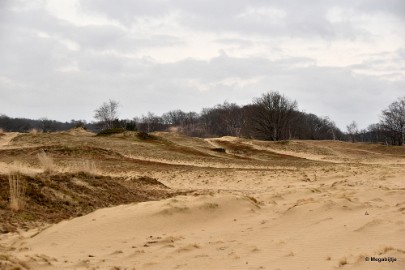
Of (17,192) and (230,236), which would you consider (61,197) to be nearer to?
(17,192)

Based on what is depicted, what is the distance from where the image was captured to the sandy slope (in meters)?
6.06

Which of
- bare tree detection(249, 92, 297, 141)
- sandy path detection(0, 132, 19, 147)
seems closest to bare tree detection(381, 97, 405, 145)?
bare tree detection(249, 92, 297, 141)

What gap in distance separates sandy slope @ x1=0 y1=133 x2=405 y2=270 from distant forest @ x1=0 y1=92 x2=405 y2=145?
1716 inches

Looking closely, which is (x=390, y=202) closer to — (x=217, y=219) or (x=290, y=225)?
(x=290, y=225)

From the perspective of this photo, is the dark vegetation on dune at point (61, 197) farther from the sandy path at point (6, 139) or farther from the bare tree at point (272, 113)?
the bare tree at point (272, 113)

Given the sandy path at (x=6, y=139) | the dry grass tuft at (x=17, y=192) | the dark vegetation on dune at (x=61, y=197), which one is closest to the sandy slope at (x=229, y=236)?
the dark vegetation on dune at (x=61, y=197)

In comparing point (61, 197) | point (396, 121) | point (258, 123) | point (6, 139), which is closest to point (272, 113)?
point (258, 123)

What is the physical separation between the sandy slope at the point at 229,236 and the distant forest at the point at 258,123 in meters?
43.6

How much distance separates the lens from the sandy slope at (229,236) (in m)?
6.06

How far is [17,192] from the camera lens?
10227 mm

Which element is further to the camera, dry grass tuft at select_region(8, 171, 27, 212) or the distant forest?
the distant forest

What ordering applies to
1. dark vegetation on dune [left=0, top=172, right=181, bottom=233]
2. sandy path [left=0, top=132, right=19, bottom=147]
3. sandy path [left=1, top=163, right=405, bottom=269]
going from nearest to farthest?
sandy path [left=1, top=163, right=405, bottom=269], dark vegetation on dune [left=0, top=172, right=181, bottom=233], sandy path [left=0, top=132, right=19, bottom=147]

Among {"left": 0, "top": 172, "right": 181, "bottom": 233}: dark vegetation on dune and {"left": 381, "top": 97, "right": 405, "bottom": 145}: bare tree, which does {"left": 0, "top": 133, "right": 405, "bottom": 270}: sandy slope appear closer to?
{"left": 0, "top": 172, "right": 181, "bottom": 233}: dark vegetation on dune

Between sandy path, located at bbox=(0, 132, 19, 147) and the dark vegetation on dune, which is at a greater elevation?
sandy path, located at bbox=(0, 132, 19, 147)
